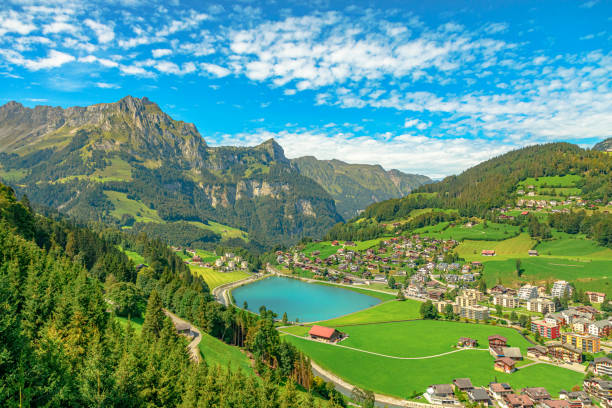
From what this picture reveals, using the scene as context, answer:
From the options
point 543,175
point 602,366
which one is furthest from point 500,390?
point 543,175

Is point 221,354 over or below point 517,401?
over

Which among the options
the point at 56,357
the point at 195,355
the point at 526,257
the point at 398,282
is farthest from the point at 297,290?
the point at 56,357

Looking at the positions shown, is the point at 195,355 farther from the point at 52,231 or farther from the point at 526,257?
the point at 526,257

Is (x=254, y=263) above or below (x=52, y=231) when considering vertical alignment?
below

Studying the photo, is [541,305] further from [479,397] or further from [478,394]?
[479,397]

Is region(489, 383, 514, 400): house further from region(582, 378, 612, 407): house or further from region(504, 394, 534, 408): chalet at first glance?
region(582, 378, 612, 407): house

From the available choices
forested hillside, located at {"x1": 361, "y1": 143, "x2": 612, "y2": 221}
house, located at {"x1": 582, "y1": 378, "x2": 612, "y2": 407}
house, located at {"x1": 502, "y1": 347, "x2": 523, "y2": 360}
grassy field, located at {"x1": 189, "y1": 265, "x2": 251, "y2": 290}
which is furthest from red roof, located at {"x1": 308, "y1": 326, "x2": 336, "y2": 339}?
forested hillside, located at {"x1": 361, "y1": 143, "x2": 612, "y2": 221}
